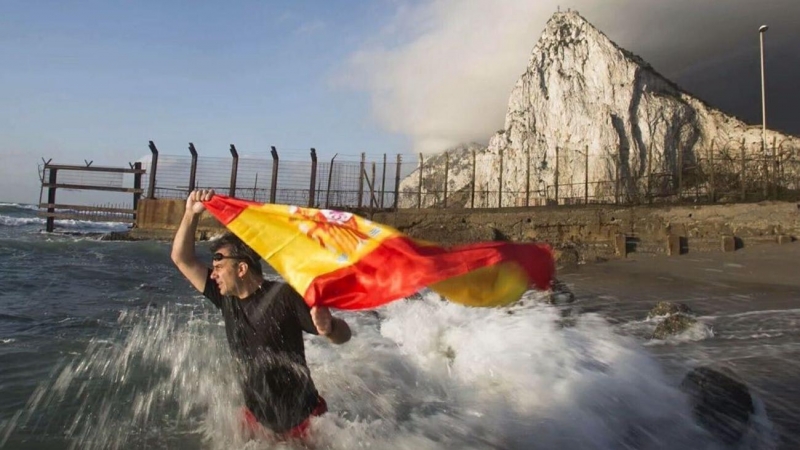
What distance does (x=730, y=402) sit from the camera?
416 centimetres

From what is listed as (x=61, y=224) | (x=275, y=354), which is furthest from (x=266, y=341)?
(x=61, y=224)

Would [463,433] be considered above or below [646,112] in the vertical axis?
below

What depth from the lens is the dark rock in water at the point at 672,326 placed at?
6824 millimetres

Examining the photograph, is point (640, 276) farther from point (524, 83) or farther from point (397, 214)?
point (524, 83)

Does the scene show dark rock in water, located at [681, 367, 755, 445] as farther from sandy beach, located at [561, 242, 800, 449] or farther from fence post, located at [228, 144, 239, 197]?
fence post, located at [228, 144, 239, 197]

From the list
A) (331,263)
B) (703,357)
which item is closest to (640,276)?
(703,357)

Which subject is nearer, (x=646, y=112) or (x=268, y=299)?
(x=268, y=299)

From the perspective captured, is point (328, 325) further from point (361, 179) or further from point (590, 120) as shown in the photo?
point (590, 120)

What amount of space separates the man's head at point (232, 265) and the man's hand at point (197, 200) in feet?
1.16

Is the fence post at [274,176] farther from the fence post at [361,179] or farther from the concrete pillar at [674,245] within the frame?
the concrete pillar at [674,245]

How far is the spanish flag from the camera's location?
9.63ft

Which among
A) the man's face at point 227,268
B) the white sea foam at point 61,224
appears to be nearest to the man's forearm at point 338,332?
the man's face at point 227,268

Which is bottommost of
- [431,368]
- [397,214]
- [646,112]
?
[431,368]

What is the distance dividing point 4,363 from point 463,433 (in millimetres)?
5008
